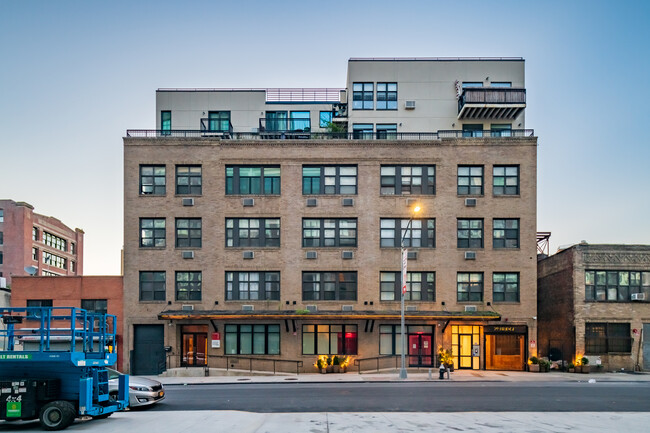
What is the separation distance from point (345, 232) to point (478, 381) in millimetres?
13645

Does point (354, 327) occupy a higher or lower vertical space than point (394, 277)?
lower

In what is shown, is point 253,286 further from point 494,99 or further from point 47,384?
point 494,99

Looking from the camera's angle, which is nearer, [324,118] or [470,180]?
[470,180]

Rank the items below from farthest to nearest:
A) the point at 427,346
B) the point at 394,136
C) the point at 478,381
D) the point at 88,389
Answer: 1. the point at 394,136
2. the point at 427,346
3. the point at 478,381
4. the point at 88,389

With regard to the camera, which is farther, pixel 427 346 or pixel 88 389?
pixel 427 346

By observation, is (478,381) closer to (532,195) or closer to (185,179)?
(532,195)

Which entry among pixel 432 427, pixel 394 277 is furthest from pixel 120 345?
pixel 432 427

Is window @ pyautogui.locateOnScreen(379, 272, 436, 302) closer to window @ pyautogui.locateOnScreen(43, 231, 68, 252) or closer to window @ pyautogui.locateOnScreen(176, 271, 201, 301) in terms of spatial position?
window @ pyautogui.locateOnScreen(176, 271, 201, 301)

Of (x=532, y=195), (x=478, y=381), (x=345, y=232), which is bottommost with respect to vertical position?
(x=478, y=381)

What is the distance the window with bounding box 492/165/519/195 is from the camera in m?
38.6

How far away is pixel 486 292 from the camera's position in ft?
123

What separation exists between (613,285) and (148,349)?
1275 inches

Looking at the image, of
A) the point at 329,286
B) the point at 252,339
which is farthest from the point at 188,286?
the point at 329,286

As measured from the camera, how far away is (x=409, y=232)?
38219 millimetres
